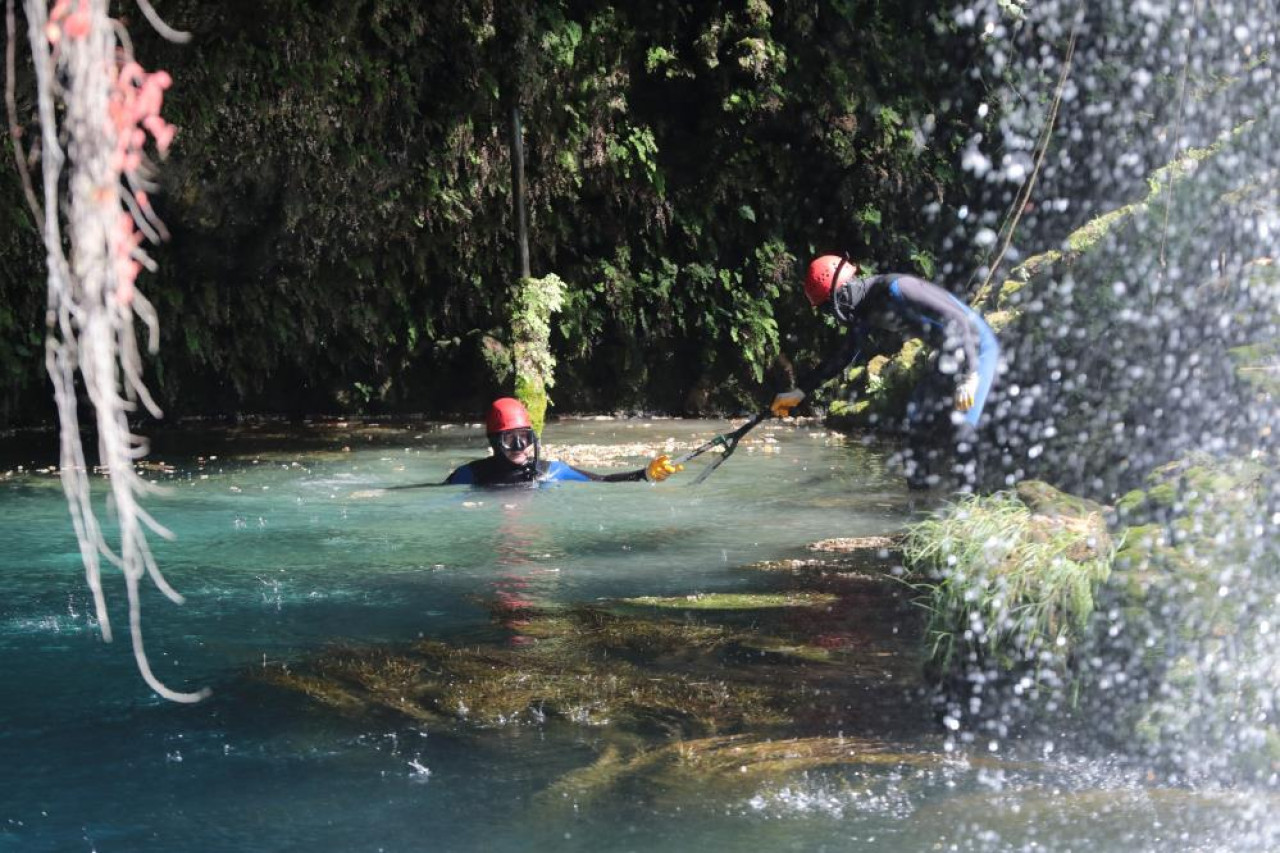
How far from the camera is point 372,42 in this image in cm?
1695

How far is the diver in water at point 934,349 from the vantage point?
7.55 metres

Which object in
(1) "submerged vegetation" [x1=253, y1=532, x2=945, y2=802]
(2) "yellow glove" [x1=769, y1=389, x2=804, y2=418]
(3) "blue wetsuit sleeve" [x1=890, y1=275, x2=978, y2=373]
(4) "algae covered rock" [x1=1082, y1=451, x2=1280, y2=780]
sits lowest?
(1) "submerged vegetation" [x1=253, y1=532, x2=945, y2=802]

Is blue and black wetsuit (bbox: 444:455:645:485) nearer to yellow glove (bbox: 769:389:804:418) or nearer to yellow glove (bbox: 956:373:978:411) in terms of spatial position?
yellow glove (bbox: 769:389:804:418)

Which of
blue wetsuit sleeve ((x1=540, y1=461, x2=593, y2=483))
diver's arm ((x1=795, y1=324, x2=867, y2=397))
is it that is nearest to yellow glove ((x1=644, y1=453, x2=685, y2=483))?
diver's arm ((x1=795, y1=324, x2=867, y2=397))

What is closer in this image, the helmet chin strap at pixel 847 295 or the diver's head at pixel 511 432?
the helmet chin strap at pixel 847 295

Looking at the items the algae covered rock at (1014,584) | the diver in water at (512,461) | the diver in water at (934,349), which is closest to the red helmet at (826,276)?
the diver in water at (934,349)

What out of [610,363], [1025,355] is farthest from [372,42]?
[1025,355]

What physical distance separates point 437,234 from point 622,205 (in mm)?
2825

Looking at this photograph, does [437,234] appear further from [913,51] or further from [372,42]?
[913,51]

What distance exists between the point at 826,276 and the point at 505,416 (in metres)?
3.88

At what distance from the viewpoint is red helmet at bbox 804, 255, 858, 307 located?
8.27m

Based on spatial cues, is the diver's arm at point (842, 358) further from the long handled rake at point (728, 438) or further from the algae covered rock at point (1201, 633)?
the algae covered rock at point (1201, 633)

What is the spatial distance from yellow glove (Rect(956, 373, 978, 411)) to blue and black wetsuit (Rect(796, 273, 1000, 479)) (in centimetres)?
3

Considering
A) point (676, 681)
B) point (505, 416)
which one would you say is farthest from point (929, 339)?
point (505, 416)
